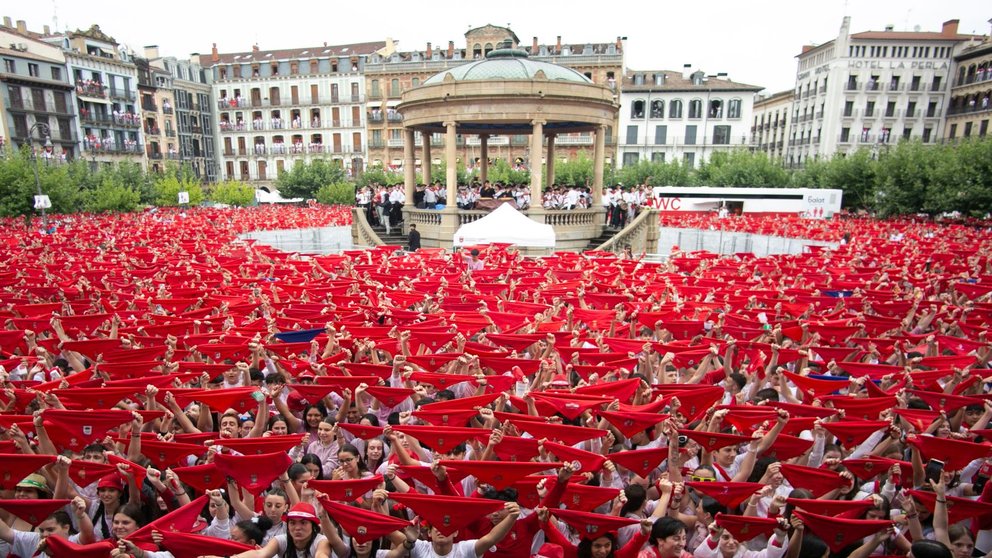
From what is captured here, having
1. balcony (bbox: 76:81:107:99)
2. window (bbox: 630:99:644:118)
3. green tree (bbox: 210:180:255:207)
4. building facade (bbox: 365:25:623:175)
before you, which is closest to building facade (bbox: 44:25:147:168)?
balcony (bbox: 76:81:107:99)

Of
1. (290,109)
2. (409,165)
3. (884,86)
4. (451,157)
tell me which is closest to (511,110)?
(451,157)

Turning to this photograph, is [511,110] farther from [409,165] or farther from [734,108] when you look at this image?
[734,108]

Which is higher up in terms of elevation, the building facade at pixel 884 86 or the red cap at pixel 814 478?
the building facade at pixel 884 86

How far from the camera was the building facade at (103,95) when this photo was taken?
64688 millimetres

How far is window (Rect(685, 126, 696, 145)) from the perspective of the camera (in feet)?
256

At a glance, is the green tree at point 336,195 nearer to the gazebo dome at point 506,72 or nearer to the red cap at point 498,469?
the gazebo dome at point 506,72

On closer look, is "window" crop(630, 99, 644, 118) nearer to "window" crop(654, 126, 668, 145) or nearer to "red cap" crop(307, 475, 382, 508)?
"window" crop(654, 126, 668, 145)

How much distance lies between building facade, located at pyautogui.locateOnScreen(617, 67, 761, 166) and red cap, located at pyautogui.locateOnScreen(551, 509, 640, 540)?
75.1 meters

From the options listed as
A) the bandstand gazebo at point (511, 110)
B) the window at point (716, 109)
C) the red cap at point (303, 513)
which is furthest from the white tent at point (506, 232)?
the window at point (716, 109)

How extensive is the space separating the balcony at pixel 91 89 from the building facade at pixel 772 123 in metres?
81.1

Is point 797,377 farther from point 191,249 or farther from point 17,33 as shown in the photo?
point 17,33

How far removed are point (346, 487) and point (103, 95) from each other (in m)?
78.6

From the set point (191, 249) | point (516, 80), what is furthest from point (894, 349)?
point (191, 249)

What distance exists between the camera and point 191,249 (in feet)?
72.6
